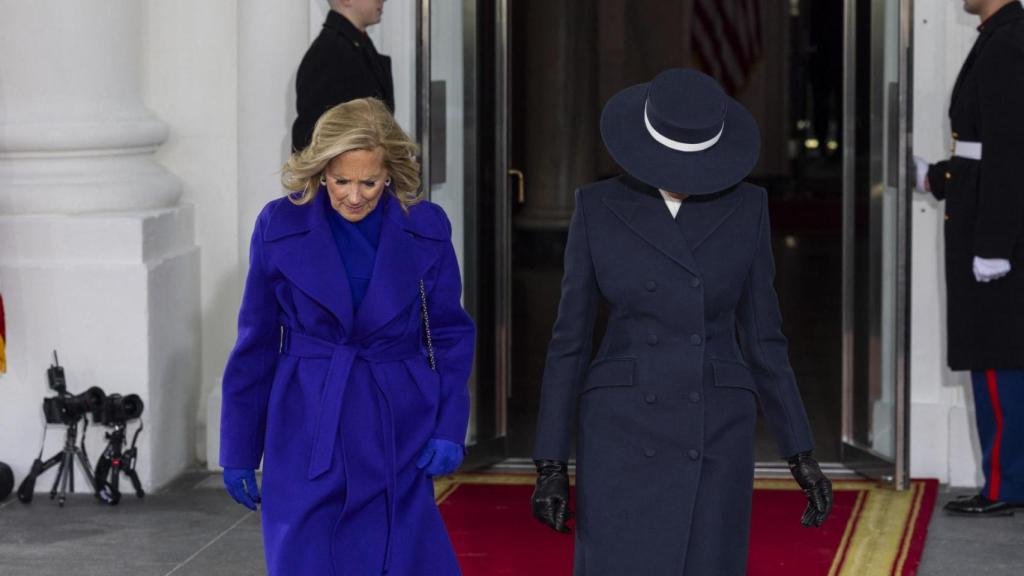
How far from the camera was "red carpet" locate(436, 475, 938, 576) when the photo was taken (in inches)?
222

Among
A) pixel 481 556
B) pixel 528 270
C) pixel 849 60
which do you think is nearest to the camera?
pixel 481 556

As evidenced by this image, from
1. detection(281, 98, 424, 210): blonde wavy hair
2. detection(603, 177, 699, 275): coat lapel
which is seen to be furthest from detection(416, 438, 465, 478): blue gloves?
detection(603, 177, 699, 275): coat lapel

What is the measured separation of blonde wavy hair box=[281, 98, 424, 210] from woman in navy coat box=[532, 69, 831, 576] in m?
0.40

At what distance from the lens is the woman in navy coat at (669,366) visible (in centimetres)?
359

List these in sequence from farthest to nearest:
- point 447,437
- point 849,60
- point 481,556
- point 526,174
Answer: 1. point 526,174
2. point 849,60
3. point 481,556
4. point 447,437

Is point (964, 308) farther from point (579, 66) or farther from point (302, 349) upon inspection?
point (579, 66)

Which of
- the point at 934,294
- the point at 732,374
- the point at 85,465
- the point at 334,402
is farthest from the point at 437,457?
the point at 934,294

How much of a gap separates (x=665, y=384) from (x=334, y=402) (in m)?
0.68

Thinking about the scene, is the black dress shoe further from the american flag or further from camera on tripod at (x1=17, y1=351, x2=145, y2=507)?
the american flag

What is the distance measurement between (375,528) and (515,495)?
2935 mm

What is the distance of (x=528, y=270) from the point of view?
14.9m

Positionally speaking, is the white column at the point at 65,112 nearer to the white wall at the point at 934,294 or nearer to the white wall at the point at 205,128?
the white wall at the point at 205,128

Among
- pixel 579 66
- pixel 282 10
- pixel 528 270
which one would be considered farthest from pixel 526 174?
pixel 282 10

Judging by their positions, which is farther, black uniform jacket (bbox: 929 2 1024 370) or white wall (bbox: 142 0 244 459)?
white wall (bbox: 142 0 244 459)
